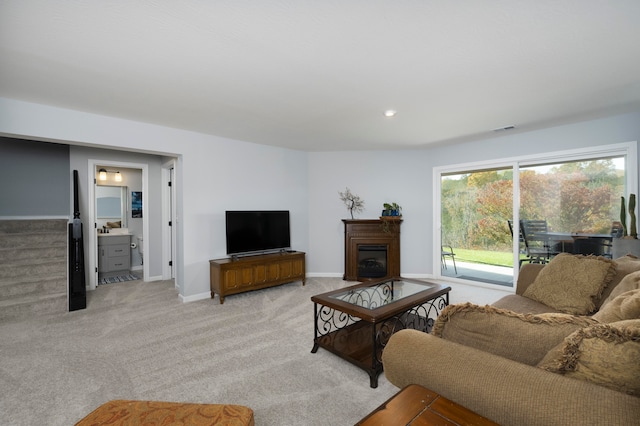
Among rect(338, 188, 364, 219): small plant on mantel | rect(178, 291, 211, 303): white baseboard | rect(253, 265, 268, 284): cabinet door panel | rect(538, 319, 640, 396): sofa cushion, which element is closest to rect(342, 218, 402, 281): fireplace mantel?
rect(338, 188, 364, 219): small plant on mantel

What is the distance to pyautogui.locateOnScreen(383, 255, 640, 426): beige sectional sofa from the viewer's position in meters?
0.83

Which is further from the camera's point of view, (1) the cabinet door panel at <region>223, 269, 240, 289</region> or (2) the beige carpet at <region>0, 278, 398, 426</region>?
(1) the cabinet door panel at <region>223, 269, 240, 289</region>

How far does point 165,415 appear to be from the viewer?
1.31 metres

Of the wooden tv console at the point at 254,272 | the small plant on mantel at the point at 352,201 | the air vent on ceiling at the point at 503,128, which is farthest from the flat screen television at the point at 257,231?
the air vent on ceiling at the point at 503,128

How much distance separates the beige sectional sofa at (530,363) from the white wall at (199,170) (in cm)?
366

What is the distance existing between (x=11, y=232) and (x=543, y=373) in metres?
6.28

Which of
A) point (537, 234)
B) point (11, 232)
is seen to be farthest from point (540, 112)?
point (11, 232)

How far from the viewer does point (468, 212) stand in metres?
4.99

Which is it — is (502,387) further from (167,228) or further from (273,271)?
(167,228)

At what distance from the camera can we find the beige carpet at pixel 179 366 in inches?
75.7

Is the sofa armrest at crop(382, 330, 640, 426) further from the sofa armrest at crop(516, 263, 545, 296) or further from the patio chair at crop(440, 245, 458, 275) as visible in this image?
the patio chair at crop(440, 245, 458, 275)

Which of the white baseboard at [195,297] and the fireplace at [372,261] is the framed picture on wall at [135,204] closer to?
the white baseboard at [195,297]

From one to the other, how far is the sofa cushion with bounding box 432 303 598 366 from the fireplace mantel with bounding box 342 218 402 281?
4.03 m

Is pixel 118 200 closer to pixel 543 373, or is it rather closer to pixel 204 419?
pixel 204 419
